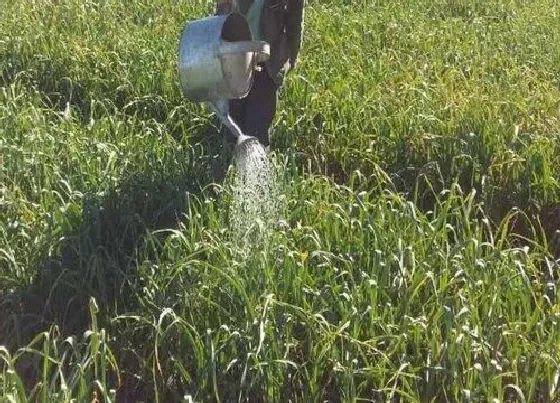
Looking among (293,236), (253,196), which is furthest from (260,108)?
(293,236)

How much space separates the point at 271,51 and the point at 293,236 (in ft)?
2.84

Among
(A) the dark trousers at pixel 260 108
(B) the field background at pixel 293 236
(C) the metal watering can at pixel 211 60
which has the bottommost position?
(B) the field background at pixel 293 236

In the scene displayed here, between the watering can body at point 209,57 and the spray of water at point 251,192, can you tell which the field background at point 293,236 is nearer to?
the spray of water at point 251,192

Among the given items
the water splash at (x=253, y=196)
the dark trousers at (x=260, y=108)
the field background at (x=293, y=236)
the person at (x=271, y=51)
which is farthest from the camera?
the dark trousers at (x=260, y=108)

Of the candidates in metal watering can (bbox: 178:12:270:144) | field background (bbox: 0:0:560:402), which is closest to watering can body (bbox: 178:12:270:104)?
metal watering can (bbox: 178:12:270:144)

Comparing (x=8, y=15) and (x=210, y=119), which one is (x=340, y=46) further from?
(x=8, y=15)

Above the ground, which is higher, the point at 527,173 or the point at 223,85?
the point at 223,85

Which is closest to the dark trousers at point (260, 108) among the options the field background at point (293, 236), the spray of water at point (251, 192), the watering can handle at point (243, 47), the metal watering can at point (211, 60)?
the field background at point (293, 236)

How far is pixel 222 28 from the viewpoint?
2832mm

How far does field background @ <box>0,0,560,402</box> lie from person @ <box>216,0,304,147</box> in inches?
7.2

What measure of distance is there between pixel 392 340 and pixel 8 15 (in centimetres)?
351

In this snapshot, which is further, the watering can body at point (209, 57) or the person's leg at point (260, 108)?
the person's leg at point (260, 108)

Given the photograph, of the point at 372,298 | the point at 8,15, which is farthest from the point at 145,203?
the point at 8,15

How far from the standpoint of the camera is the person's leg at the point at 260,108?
339 cm
